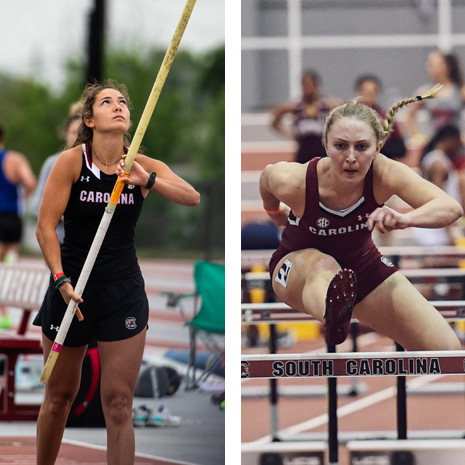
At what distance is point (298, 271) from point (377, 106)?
81cm

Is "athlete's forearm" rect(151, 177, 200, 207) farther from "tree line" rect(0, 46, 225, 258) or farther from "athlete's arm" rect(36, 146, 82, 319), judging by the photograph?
"tree line" rect(0, 46, 225, 258)

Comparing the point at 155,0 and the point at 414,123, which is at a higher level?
the point at 155,0

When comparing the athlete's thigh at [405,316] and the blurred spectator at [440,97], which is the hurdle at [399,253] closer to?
the athlete's thigh at [405,316]

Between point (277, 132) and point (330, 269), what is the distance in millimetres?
658

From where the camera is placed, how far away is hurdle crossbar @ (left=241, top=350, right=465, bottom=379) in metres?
4.52

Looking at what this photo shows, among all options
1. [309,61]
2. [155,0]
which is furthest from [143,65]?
[309,61]

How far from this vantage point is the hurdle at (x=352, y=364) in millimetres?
4516

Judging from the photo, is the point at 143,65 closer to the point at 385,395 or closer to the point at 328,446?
the point at 385,395

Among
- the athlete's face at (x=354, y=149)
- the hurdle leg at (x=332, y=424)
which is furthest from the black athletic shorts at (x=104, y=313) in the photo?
the athlete's face at (x=354, y=149)

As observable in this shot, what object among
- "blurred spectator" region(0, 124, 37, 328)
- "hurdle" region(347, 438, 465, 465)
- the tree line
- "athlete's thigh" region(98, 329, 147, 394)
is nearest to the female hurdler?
"hurdle" region(347, 438, 465, 465)

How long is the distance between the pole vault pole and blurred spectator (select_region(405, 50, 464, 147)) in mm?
1118

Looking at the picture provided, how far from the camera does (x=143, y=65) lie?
29938 mm

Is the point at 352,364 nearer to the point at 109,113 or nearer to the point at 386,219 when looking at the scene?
the point at 386,219

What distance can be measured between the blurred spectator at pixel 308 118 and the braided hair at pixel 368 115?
0.11ft
